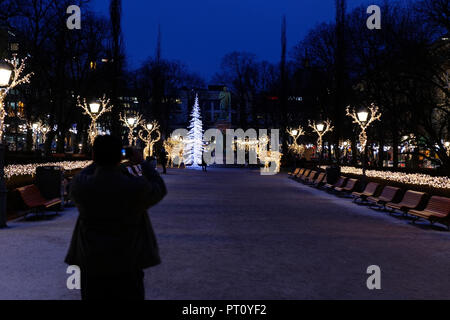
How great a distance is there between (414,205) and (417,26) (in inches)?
764

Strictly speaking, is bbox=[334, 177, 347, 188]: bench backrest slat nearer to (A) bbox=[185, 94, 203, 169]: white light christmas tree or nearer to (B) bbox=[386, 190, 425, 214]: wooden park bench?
(B) bbox=[386, 190, 425, 214]: wooden park bench

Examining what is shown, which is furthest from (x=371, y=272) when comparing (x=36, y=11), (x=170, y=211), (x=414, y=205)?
(x=36, y=11)

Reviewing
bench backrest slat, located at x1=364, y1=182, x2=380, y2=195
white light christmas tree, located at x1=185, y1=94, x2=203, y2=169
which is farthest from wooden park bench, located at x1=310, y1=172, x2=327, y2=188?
white light christmas tree, located at x1=185, y1=94, x2=203, y2=169

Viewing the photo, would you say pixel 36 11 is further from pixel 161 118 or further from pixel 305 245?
pixel 161 118

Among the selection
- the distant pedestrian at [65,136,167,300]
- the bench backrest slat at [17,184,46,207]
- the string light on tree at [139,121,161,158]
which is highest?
the string light on tree at [139,121,161,158]

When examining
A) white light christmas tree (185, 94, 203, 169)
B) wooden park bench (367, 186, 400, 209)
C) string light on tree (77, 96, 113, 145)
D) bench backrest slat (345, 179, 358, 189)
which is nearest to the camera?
wooden park bench (367, 186, 400, 209)

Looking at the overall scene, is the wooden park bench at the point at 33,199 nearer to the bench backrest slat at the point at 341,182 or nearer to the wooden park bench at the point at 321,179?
the bench backrest slat at the point at 341,182

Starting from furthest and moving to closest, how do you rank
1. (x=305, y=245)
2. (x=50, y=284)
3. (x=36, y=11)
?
1. (x=36, y=11)
2. (x=305, y=245)
3. (x=50, y=284)

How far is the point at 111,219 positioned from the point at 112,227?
0.18ft

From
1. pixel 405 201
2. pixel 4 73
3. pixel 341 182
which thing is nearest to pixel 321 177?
pixel 341 182

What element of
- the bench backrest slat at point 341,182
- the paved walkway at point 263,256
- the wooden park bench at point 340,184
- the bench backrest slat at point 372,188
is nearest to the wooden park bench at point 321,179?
the wooden park bench at point 340,184

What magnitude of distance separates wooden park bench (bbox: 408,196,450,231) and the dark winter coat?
10.5m

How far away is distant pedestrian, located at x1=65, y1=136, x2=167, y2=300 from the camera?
12.0ft

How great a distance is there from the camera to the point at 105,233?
370cm
